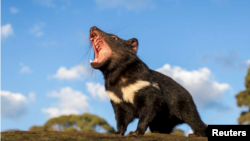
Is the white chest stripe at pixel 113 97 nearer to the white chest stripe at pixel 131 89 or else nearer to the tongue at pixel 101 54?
the white chest stripe at pixel 131 89

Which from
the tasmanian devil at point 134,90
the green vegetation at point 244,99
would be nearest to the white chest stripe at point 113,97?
the tasmanian devil at point 134,90

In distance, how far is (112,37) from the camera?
25.1 feet

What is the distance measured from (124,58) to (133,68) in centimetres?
28

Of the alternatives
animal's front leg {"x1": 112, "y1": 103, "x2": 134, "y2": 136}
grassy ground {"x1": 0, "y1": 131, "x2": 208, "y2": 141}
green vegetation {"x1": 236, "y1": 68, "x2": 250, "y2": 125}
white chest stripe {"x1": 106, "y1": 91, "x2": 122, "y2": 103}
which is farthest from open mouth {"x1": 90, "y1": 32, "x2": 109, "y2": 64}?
green vegetation {"x1": 236, "y1": 68, "x2": 250, "y2": 125}

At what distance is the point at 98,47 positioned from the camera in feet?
25.2

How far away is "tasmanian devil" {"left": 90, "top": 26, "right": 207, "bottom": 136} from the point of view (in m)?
7.08

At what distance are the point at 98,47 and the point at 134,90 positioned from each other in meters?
1.32

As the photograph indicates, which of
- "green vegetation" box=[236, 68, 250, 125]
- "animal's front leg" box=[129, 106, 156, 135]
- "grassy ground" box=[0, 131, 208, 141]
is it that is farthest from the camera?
"green vegetation" box=[236, 68, 250, 125]

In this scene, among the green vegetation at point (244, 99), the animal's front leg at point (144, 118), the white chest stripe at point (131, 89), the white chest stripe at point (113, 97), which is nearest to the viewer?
the animal's front leg at point (144, 118)

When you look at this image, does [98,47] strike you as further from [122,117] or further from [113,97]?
[122,117]

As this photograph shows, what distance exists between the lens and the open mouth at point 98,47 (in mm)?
7344

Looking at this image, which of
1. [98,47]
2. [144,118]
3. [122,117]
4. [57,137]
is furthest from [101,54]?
[57,137]

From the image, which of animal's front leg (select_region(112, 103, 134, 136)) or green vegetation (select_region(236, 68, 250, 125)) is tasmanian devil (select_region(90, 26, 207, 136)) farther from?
green vegetation (select_region(236, 68, 250, 125))

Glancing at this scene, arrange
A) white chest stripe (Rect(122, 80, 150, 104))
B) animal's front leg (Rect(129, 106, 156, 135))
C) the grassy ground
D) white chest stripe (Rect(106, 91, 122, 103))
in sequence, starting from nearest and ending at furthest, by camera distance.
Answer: the grassy ground → animal's front leg (Rect(129, 106, 156, 135)) → white chest stripe (Rect(122, 80, 150, 104)) → white chest stripe (Rect(106, 91, 122, 103))
